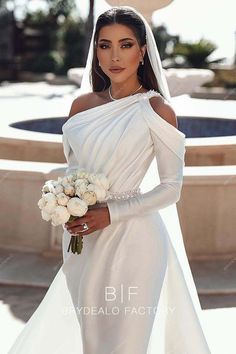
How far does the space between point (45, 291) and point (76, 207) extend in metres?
2.91

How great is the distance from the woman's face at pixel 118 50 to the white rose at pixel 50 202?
636 millimetres

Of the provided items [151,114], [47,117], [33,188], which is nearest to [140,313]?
[151,114]

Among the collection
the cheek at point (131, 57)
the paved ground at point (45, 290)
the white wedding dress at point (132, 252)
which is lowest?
the paved ground at point (45, 290)

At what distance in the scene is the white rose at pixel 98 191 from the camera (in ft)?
8.62

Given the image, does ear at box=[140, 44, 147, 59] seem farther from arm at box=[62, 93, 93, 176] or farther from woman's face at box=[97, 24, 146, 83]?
arm at box=[62, 93, 93, 176]

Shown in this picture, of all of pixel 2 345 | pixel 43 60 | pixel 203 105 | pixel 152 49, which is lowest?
pixel 43 60

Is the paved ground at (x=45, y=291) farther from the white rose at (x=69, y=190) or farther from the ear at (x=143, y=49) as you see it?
the ear at (x=143, y=49)

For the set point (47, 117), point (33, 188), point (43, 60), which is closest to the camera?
point (33, 188)

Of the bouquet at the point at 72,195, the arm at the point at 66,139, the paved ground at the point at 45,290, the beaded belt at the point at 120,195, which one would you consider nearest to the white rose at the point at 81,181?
the bouquet at the point at 72,195

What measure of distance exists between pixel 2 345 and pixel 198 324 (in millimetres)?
1635

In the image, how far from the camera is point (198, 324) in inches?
127

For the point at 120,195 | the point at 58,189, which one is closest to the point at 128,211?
the point at 120,195

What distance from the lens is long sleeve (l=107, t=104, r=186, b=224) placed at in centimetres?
273

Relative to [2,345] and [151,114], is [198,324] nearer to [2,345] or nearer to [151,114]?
[151,114]
